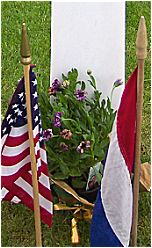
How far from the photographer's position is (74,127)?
231 centimetres

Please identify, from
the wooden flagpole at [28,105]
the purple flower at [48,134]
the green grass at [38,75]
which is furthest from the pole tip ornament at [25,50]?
the green grass at [38,75]

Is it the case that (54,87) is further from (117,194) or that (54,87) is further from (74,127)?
(117,194)

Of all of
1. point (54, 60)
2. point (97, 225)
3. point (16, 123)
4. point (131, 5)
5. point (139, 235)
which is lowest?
point (139, 235)

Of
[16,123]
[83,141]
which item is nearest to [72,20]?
[83,141]

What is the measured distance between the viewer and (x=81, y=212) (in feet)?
7.75

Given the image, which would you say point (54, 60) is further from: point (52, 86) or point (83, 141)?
point (83, 141)

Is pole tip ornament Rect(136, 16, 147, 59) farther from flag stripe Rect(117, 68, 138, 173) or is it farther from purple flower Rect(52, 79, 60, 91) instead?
purple flower Rect(52, 79, 60, 91)

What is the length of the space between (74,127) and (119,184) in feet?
1.76

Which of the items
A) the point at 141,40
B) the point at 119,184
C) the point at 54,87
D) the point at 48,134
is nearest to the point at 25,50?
the point at 141,40

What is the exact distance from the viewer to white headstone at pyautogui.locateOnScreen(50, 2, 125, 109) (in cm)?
225

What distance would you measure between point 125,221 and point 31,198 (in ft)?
1.08

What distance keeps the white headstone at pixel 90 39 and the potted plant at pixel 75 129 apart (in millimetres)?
39

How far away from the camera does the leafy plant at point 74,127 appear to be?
7.45 feet

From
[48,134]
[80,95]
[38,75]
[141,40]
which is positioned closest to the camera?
[141,40]
